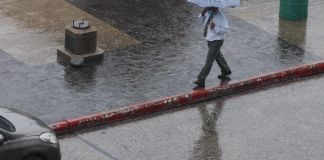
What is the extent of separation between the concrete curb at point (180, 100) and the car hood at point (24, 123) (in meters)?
1.30

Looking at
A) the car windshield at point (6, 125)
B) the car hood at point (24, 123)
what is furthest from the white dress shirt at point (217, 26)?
the car windshield at point (6, 125)

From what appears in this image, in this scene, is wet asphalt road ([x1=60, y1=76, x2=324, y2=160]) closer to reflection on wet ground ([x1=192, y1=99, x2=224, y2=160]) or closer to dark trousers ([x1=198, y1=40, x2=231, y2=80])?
reflection on wet ground ([x1=192, y1=99, x2=224, y2=160])

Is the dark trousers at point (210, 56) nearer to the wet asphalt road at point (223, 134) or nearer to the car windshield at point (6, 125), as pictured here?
the wet asphalt road at point (223, 134)

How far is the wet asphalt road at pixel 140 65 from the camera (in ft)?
48.9

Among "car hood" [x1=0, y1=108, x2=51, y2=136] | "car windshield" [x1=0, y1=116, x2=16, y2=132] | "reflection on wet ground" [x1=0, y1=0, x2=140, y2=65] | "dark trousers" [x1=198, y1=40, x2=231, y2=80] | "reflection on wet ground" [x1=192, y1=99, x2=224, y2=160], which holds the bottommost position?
"reflection on wet ground" [x1=0, y1=0, x2=140, y2=65]

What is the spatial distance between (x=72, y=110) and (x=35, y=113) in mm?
595

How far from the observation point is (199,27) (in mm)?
18750

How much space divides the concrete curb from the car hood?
1.30m

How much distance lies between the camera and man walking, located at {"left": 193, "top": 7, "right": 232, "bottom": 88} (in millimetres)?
15273

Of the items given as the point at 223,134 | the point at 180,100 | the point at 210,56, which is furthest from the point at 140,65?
the point at 223,134

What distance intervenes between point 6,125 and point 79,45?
4.54 metres

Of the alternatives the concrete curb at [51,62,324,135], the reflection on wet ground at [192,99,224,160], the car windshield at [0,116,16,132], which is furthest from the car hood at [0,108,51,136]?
the reflection on wet ground at [192,99,224,160]

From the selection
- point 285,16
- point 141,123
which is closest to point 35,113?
point 141,123

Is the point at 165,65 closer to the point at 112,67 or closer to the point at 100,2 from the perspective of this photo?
the point at 112,67
